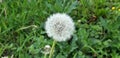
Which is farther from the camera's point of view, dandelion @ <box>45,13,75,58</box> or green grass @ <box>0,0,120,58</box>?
green grass @ <box>0,0,120,58</box>

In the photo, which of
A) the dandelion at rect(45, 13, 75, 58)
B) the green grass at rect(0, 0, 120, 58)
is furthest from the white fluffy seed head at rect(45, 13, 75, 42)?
the green grass at rect(0, 0, 120, 58)

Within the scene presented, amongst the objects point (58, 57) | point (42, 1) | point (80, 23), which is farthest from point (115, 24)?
point (42, 1)

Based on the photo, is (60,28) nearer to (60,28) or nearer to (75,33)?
(60,28)

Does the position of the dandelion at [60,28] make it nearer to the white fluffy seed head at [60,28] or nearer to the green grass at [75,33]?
the white fluffy seed head at [60,28]

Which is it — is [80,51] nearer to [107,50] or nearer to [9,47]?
[107,50]

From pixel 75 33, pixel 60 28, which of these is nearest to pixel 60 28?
pixel 60 28

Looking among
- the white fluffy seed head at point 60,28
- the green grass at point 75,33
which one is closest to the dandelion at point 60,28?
the white fluffy seed head at point 60,28

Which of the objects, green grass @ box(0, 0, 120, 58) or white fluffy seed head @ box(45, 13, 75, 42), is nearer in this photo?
white fluffy seed head @ box(45, 13, 75, 42)

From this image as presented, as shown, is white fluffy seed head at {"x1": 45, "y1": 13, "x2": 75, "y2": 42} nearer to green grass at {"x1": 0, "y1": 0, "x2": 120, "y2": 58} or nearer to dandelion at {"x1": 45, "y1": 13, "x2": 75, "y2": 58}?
dandelion at {"x1": 45, "y1": 13, "x2": 75, "y2": 58}
